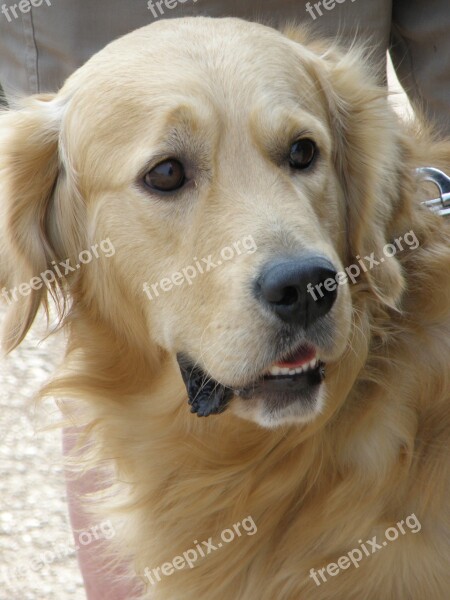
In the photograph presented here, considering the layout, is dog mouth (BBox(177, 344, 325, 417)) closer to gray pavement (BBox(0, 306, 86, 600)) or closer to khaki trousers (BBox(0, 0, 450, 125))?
gray pavement (BBox(0, 306, 86, 600))

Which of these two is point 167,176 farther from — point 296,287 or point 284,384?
point 284,384

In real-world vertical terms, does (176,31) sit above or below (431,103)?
above

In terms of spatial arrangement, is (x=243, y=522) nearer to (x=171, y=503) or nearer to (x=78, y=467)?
(x=171, y=503)

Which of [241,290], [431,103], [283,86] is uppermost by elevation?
[283,86]

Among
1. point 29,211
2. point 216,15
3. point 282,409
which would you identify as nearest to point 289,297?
point 282,409

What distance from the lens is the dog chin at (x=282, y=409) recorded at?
2.51 metres

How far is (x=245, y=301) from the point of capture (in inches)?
93.4

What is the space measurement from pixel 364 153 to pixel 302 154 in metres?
0.32

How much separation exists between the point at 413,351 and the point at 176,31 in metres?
1.16

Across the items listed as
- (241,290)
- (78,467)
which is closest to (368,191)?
(241,290)

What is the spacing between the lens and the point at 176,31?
2680 millimetres

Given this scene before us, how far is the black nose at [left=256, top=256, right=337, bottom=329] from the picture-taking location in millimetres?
2293

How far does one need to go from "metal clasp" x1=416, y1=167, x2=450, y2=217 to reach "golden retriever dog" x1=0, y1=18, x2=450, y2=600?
0.05 meters

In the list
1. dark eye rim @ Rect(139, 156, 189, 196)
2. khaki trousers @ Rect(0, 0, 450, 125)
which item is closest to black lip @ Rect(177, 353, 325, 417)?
dark eye rim @ Rect(139, 156, 189, 196)
